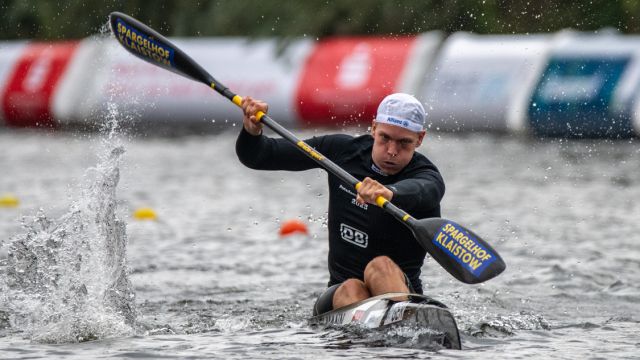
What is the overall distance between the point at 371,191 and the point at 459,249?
0.62 m

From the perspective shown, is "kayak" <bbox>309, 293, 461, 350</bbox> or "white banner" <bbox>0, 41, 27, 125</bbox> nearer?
"kayak" <bbox>309, 293, 461, 350</bbox>

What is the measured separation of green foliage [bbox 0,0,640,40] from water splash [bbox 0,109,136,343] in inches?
661

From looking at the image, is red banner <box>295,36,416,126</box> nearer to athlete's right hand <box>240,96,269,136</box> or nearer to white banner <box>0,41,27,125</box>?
white banner <box>0,41,27,125</box>

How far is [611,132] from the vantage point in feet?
63.3

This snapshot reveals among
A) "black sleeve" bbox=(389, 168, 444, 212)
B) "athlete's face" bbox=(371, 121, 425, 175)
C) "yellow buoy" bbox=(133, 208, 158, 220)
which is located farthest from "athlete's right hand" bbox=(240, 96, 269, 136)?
"yellow buoy" bbox=(133, 208, 158, 220)

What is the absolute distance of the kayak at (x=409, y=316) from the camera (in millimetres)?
6727

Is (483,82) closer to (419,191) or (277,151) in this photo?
(277,151)

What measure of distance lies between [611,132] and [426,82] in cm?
348

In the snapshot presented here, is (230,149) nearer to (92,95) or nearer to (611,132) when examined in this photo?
(92,95)

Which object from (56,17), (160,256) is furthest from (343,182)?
(56,17)

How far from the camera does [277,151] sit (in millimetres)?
7590

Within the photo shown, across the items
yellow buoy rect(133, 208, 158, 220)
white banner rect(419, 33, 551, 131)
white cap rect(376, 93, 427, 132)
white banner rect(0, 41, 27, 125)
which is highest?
white banner rect(0, 41, 27, 125)

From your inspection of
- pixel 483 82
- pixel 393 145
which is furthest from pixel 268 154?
pixel 483 82

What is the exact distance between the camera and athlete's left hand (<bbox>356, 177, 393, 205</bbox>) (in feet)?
22.6
